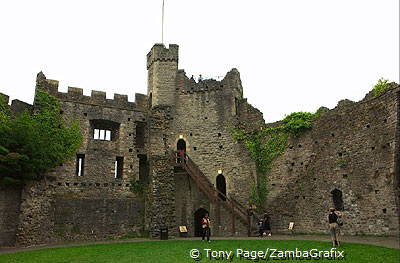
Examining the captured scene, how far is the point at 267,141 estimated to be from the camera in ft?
75.2

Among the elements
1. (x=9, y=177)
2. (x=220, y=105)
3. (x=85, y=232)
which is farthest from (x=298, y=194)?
(x=9, y=177)

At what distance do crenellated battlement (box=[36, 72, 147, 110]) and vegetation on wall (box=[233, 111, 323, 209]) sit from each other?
714cm

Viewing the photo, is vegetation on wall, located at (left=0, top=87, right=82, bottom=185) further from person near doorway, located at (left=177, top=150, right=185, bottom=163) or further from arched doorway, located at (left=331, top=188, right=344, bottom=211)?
arched doorway, located at (left=331, top=188, right=344, bottom=211)

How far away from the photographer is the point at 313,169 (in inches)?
800

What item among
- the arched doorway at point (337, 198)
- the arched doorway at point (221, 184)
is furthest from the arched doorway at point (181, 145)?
the arched doorway at point (337, 198)

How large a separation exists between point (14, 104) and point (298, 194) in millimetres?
17361

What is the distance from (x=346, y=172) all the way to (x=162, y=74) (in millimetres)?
13656

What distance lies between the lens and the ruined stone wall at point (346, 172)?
1656 cm

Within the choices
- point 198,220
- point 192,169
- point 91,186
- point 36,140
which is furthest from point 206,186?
point 36,140

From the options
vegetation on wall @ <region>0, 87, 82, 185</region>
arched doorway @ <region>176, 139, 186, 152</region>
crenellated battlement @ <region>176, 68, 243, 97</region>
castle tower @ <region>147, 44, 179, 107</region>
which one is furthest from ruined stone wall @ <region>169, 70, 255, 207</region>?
vegetation on wall @ <region>0, 87, 82, 185</region>

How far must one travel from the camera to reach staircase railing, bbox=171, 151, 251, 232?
2033cm

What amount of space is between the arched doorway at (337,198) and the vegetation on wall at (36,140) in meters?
15.3

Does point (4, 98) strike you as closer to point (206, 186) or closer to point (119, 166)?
point (119, 166)

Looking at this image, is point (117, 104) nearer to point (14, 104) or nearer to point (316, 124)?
point (14, 104)
